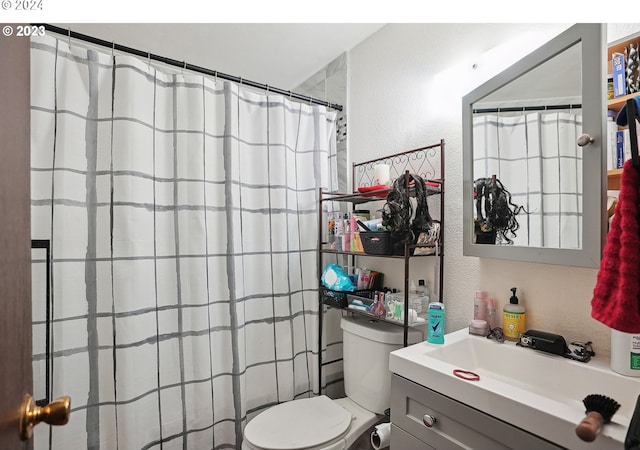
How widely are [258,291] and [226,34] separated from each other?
142cm

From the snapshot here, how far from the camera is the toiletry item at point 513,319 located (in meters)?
1.12

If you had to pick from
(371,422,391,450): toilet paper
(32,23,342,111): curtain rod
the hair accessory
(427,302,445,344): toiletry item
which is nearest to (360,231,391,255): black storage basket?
(427,302,445,344): toiletry item

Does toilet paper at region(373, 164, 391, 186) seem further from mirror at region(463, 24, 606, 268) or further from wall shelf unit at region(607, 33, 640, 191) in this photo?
wall shelf unit at region(607, 33, 640, 191)

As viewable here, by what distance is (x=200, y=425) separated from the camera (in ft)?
4.91

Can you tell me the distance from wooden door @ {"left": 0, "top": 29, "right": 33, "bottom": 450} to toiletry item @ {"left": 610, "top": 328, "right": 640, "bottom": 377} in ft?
4.12

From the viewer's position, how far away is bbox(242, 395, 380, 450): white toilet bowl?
1203mm

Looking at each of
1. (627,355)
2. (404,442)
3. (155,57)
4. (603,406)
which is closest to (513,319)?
(627,355)

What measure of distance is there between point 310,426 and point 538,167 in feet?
4.28

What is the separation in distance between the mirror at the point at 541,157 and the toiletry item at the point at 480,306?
16 centimetres

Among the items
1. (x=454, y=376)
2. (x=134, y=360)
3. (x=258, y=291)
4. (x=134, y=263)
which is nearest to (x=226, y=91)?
(x=134, y=263)

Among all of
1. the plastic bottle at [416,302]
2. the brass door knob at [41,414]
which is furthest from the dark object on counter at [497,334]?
the brass door knob at [41,414]

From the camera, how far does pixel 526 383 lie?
3.35ft
